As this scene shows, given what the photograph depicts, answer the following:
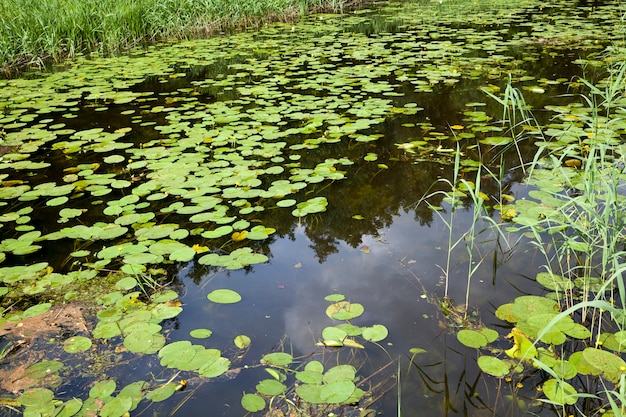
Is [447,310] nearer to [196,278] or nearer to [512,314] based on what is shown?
[512,314]

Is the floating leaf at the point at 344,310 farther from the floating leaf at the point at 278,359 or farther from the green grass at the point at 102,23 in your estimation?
the green grass at the point at 102,23

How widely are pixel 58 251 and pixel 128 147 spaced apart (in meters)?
1.45

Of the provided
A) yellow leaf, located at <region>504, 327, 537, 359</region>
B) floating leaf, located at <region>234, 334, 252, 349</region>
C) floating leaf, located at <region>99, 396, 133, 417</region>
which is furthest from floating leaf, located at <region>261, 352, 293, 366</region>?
yellow leaf, located at <region>504, 327, 537, 359</region>

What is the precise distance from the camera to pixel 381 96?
4.60 metres

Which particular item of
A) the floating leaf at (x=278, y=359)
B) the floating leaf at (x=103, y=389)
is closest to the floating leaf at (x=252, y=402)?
the floating leaf at (x=278, y=359)

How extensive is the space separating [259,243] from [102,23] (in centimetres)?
633

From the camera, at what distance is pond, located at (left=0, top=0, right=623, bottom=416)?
63.5 inches

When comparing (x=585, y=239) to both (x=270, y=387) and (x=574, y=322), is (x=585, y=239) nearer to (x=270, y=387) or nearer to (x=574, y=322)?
(x=574, y=322)

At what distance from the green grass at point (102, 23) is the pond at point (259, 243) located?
64.7 inches

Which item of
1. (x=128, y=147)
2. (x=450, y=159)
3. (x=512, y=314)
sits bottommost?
(x=512, y=314)

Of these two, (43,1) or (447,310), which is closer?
(447,310)

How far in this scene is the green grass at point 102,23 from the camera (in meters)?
6.40

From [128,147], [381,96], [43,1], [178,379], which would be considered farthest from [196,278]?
[43,1]

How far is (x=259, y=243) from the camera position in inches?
95.7
